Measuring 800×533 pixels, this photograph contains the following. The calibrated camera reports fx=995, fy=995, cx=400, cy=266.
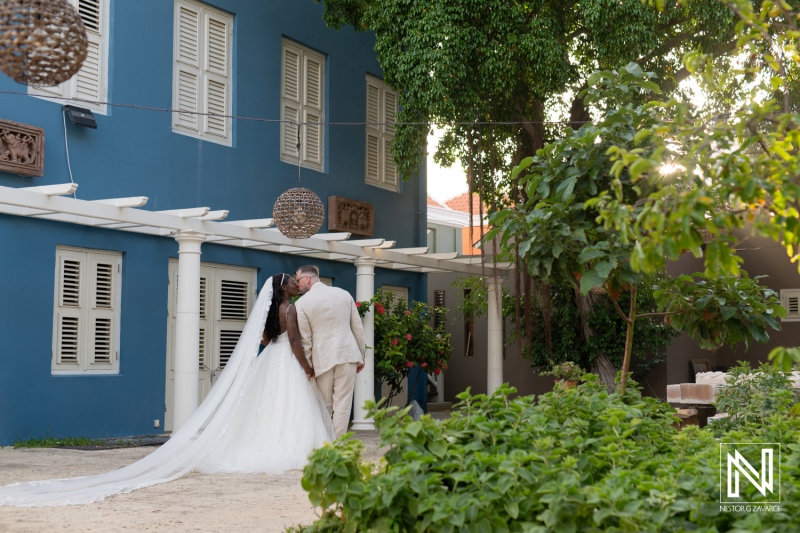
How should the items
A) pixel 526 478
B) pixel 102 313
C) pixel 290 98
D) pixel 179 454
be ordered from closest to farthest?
pixel 526 478, pixel 179 454, pixel 102 313, pixel 290 98

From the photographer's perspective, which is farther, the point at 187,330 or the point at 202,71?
the point at 202,71

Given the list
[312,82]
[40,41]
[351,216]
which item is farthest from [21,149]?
[351,216]

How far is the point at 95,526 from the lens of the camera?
17.6 ft

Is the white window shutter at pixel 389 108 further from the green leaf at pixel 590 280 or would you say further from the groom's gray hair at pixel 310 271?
the green leaf at pixel 590 280

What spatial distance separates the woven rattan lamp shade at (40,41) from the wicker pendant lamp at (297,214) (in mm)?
5307

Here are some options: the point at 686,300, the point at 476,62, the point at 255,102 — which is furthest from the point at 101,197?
the point at 686,300

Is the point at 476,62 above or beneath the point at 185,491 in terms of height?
above

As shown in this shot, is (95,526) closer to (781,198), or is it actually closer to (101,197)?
(781,198)

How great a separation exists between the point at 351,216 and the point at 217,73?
2.92 metres

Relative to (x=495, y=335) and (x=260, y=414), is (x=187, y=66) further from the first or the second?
(x=495, y=335)

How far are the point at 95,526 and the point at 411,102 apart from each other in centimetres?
771

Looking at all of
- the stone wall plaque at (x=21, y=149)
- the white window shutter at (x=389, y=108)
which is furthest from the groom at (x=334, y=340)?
the white window shutter at (x=389, y=108)

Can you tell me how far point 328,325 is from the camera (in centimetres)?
844

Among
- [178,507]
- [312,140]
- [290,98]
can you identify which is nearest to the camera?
[178,507]
